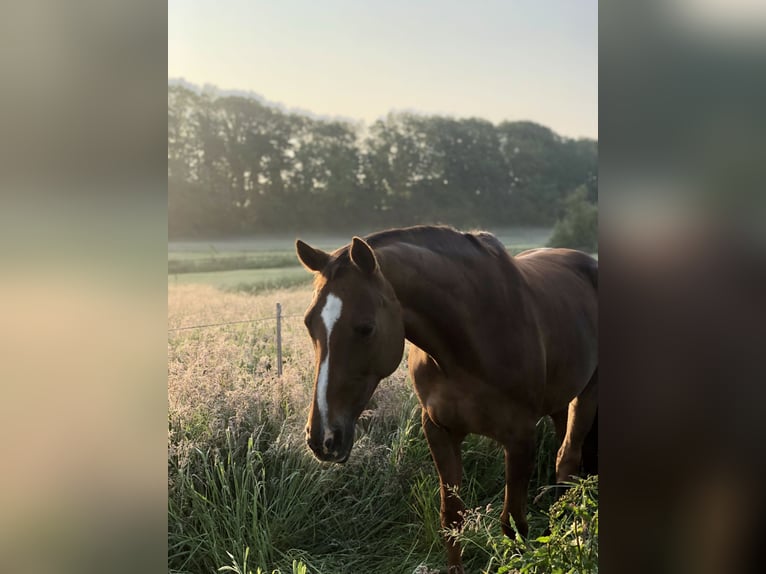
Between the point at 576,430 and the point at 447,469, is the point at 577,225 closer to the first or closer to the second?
the point at 576,430

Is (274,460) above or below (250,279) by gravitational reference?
below

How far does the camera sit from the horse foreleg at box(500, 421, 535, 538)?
2.09 m

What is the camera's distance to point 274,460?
8.25 feet

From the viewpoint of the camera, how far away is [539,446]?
291 centimetres

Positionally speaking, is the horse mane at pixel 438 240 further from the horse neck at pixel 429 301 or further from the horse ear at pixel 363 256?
the horse ear at pixel 363 256

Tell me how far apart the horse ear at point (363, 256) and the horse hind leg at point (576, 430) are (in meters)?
1.22

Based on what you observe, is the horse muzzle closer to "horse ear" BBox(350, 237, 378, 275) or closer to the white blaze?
the white blaze

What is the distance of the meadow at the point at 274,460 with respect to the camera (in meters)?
2.33

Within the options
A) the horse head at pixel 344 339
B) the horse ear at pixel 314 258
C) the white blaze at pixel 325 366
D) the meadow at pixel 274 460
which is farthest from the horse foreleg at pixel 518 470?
the horse ear at pixel 314 258
